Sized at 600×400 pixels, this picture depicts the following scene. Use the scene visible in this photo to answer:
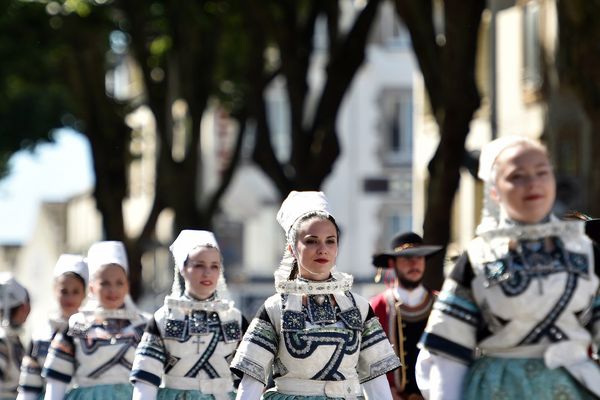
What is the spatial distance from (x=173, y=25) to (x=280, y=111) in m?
30.7

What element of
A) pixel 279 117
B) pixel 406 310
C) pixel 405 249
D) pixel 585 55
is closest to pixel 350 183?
pixel 279 117

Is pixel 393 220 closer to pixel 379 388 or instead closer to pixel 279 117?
pixel 279 117

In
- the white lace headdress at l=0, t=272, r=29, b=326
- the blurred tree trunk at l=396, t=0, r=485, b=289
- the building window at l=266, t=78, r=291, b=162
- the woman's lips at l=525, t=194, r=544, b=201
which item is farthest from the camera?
the building window at l=266, t=78, r=291, b=162

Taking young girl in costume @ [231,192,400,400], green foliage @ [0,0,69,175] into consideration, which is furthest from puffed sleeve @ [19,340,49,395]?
green foliage @ [0,0,69,175]

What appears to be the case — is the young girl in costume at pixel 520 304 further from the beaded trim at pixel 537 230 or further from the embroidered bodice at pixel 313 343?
the embroidered bodice at pixel 313 343

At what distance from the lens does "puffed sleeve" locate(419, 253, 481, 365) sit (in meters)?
7.25

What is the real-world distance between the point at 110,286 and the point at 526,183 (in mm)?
5351

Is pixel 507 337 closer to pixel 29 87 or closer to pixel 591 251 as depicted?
pixel 591 251

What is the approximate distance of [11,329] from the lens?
14.5m

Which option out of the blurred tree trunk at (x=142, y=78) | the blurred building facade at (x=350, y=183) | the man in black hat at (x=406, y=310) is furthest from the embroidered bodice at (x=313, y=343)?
the blurred building facade at (x=350, y=183)

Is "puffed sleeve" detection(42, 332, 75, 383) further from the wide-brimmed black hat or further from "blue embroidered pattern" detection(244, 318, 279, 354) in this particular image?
"blue embroidered pattern" detection(244, 318, 279, 354)

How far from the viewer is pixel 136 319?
478 inches

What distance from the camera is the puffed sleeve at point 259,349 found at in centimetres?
901

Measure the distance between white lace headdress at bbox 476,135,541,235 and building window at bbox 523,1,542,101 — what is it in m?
22.3
